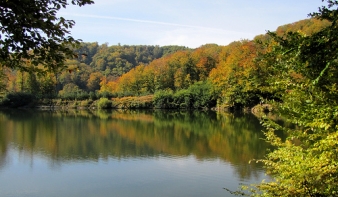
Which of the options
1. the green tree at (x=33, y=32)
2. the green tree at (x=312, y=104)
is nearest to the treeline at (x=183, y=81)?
the green tree at (x=312, y=104)

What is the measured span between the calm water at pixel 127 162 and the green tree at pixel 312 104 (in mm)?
5169

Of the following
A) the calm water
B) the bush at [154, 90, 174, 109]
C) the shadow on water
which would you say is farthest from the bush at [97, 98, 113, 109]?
the calm water

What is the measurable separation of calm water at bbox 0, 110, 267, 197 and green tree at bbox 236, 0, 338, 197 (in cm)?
517

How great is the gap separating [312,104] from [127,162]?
10.6m

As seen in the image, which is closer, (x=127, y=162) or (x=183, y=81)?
(x=127, y=162)

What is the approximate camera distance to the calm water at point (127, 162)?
10.0 meters

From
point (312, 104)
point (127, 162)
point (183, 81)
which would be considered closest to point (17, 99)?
point (183, 81)

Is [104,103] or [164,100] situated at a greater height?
[164,100]

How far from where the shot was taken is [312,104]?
13.0 feet

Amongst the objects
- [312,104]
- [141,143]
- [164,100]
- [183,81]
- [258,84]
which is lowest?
[141,143]

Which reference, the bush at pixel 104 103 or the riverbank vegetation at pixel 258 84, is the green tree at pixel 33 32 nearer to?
the riverbank vegetation at pixel 258 84

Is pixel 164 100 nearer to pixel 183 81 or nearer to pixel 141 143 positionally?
pixel 183 81

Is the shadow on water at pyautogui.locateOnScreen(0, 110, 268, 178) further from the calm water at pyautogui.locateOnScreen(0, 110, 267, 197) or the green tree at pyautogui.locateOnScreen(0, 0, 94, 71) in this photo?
the green tree at pyautogui.locateOnScreen(0, 0, 94, 71)

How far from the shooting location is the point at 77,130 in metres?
23.8
